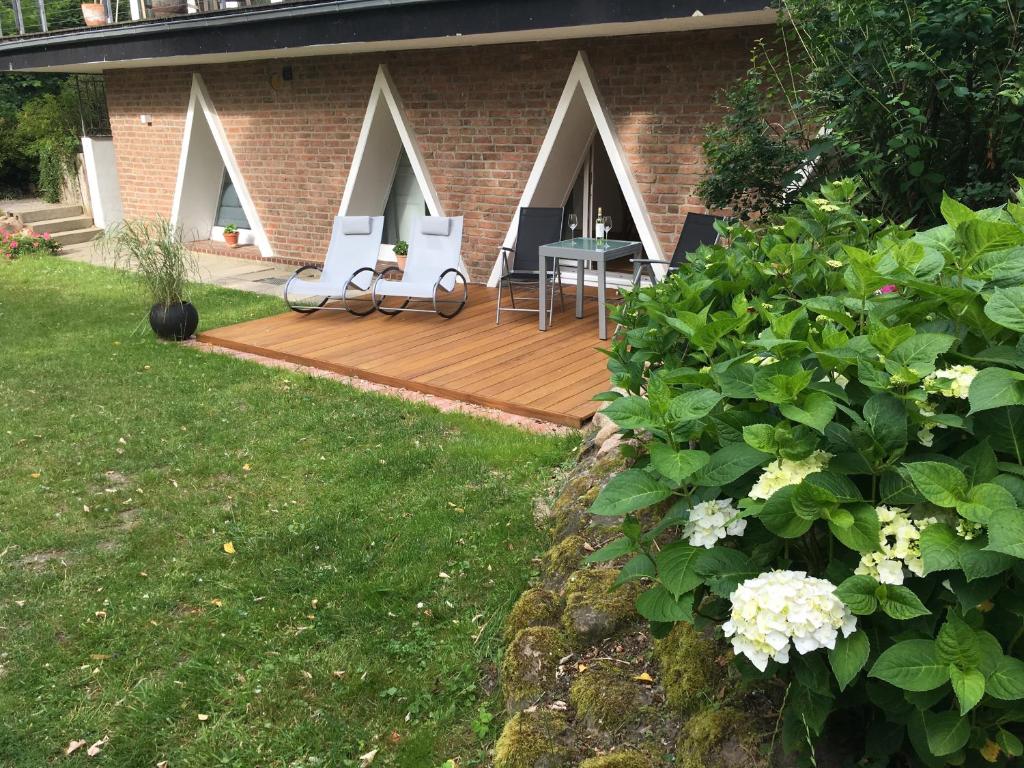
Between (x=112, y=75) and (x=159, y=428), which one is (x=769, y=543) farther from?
(x=112, y=75)

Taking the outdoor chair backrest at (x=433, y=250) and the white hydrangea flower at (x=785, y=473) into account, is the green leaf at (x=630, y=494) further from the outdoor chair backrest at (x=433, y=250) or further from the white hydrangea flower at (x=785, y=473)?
the outdoor chair backrest at (x=433, y=250)

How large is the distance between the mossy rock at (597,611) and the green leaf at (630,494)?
929mm

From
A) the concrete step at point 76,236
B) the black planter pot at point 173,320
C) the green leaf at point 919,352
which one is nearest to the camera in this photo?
the green leaf at point 919,352

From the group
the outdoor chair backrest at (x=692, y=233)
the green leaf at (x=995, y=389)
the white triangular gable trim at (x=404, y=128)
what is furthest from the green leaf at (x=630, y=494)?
the white triangular gable trim at (x=404, y=128)

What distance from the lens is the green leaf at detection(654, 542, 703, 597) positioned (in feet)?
5.02

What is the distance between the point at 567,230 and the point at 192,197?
21.6ft

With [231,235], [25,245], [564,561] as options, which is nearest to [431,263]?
[564,561]

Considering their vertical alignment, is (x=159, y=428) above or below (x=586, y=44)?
below

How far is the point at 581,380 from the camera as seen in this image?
560cm

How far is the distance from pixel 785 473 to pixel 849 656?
12.2 inches

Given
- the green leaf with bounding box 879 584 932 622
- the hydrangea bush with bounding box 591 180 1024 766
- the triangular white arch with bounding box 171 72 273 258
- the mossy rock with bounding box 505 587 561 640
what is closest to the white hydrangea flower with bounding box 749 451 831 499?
the hydrangea bush with bounding box 591 180 1024 766

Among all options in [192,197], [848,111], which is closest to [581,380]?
A: [848,111]

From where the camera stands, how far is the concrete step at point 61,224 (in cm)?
1306

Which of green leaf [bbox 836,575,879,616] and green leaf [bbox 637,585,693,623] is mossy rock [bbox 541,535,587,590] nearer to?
green leaf [bbox 637,585,693,623]
